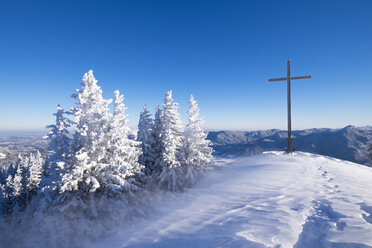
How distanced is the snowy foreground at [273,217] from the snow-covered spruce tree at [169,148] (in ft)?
19.2

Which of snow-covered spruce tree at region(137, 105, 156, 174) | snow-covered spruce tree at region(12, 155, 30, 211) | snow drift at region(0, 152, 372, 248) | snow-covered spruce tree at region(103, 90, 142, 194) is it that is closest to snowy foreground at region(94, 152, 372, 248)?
snow drift at region(0, 152, 372, 248)

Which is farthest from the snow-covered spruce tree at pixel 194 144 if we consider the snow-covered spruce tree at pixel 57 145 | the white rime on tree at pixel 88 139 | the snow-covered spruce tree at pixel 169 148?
the snow-covered spruce tree at pixel 57 145

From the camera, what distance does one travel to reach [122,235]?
643 cm

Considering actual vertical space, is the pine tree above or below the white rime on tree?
below

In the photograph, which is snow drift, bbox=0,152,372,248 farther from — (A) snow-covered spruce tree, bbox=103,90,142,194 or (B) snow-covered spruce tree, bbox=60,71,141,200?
(B) snow-covered spruce tree, bbox=60,71,141,200

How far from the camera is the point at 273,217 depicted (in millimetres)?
4758

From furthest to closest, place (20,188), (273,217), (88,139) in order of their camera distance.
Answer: (20,188)
(88,139)
(273,217)

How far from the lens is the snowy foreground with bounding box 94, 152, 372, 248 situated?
3.78 m

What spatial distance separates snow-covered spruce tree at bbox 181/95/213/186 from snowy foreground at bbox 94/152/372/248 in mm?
8837

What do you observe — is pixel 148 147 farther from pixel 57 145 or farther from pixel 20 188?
pixel 20 188

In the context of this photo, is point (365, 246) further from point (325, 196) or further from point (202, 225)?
point (202, 225)

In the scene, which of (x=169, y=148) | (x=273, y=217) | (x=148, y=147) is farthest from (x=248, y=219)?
(x=148, y=147)

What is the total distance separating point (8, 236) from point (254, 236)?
12.7 m

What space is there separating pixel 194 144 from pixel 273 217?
1390 cm
